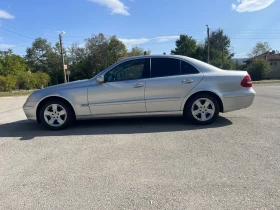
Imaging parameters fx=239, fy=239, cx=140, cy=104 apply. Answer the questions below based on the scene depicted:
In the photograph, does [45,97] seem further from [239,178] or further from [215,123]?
[239,178]

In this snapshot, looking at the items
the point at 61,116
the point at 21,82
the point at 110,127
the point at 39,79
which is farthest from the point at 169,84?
the point at 39,79

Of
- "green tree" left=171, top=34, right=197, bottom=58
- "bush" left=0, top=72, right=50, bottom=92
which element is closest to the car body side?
"bush" left=0, top=72, right=50, bottom=92

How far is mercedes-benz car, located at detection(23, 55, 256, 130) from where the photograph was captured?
519 centimetres

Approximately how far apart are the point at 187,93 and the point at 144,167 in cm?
245

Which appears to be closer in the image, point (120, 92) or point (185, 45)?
point (120, 92)

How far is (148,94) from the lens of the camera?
5.19 metres

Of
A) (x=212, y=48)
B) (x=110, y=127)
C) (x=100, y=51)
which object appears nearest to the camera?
(x=110, y=127)

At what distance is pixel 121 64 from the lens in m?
5.34

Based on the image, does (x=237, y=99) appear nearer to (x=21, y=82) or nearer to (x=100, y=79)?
(x=100, y=79)

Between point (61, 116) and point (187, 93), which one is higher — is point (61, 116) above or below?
below

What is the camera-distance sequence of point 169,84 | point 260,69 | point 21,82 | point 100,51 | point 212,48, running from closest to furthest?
point 169,84 → point 21,82 → point 260,69 → point 100,51 → point 212,48

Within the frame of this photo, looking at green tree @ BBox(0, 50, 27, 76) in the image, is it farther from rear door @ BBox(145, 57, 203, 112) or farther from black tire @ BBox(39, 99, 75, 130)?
rear door @ BBox(145, 57, 203, 112)

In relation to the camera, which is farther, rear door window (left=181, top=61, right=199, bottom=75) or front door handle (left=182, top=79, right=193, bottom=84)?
rear door window (left=181, top=61, right=199, bottom=75)

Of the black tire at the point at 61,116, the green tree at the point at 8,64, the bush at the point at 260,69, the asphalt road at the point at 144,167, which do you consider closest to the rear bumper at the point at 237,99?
the asphalt road at the point at 144,167
